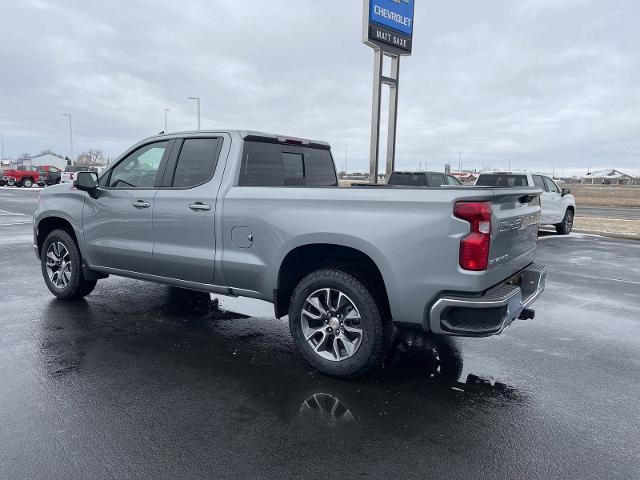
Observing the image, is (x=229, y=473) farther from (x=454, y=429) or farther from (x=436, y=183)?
(x=436, y=183)

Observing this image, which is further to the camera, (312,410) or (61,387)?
(61,387)

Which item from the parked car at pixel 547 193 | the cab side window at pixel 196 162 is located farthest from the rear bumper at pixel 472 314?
the parked car at pixel 547 193

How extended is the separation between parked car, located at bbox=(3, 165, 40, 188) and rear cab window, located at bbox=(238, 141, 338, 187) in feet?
130

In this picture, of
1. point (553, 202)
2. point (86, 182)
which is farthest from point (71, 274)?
point (553, 202)

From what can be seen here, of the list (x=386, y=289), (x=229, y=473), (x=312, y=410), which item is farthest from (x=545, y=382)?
(x=229, y=473)

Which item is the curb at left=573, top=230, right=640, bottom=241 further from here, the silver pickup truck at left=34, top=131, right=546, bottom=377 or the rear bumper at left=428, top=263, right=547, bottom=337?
the rear bumper at left=428, top=263, right=547, bottom=337

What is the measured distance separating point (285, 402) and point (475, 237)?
174 cm

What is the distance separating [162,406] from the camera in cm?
345

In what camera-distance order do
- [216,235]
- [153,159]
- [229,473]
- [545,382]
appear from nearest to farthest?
[229,473] → [545,382] → [216,235] → [153,159]

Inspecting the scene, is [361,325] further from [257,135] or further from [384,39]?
[384,39]

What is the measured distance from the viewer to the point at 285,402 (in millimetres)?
3543

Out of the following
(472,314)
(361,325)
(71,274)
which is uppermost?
(472,314)

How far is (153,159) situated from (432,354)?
3422 mm

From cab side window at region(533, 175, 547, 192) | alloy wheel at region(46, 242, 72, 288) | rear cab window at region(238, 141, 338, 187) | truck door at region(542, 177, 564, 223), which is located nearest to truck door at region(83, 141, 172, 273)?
alloy wheel at region(46, 242, 72, 288)
